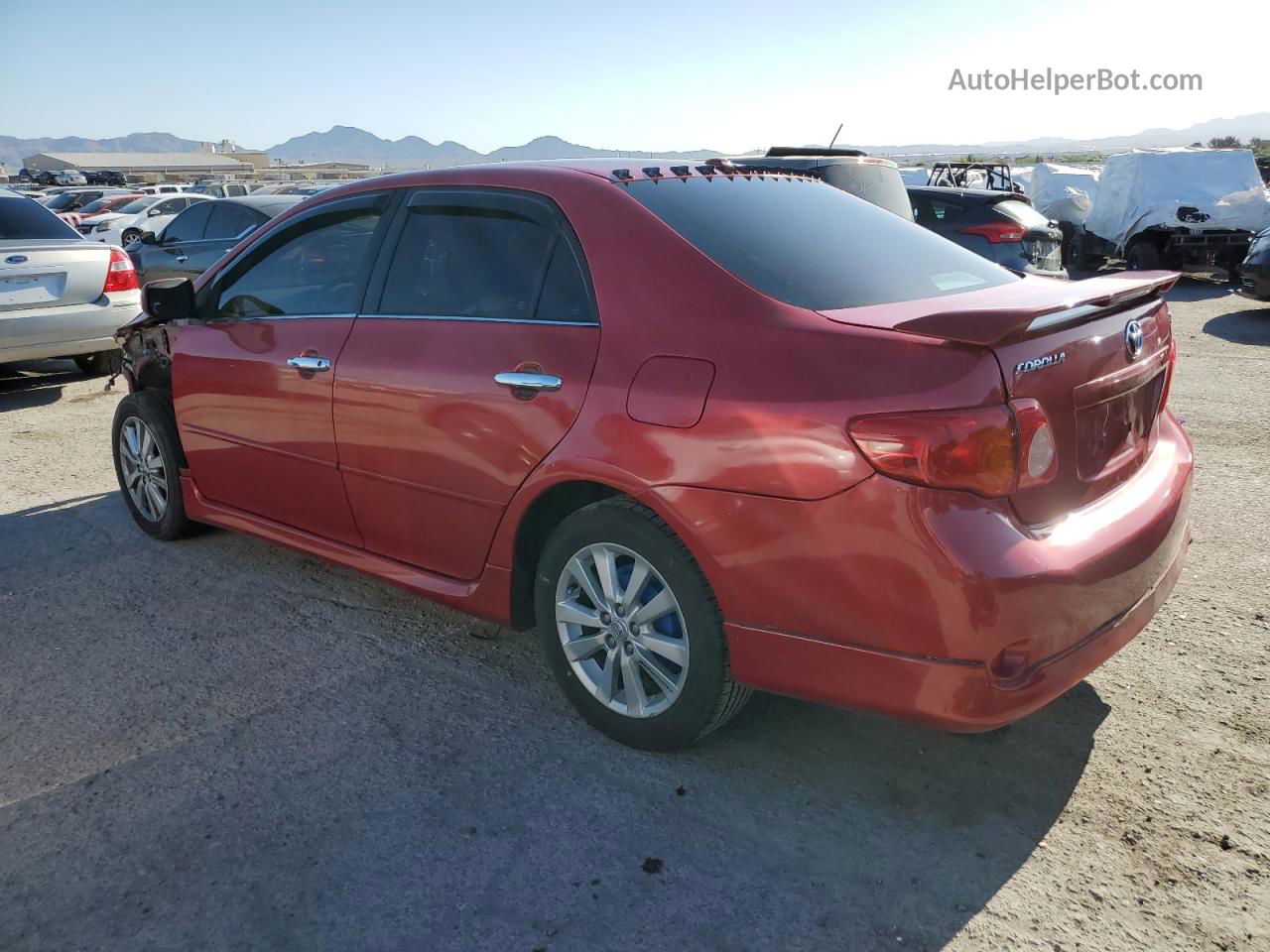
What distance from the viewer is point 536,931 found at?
2.35 m

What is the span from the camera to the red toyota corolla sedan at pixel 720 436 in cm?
237

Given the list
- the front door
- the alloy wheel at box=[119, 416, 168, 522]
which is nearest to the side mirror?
the front door

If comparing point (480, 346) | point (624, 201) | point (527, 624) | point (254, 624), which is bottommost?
point (254, 624)

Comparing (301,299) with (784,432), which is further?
(301,299)

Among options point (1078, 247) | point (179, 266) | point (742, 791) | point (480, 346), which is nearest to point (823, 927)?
point (742, 791)

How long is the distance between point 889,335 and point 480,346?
1.34 m

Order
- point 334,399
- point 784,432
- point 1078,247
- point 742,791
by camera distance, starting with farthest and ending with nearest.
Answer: point 1078,247, point 334,399, point 742,791, point 784,432

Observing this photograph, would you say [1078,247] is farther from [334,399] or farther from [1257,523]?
[334,399]

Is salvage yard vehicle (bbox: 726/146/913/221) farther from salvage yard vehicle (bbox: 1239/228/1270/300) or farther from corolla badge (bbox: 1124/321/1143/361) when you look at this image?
salvage yard vehicle (bbox: 1239/228/1270/300)

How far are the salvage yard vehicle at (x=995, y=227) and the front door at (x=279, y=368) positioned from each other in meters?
6.95

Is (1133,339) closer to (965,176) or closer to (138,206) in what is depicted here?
(965,176)

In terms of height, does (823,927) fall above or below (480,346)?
below

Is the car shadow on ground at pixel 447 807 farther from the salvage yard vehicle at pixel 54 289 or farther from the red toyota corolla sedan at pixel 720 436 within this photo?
the salvage yard vehicle at pixel 54 289

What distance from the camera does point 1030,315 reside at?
7.60 ft
